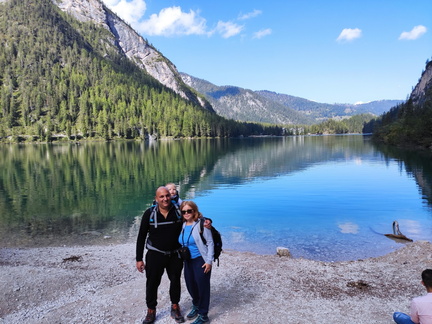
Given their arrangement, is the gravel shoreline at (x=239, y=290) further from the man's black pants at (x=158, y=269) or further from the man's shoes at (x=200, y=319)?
the man's black pants at (x=158, y=269)

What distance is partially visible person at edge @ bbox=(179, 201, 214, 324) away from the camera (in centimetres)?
687

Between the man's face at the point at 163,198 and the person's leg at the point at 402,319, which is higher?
the man's face at the point at 163,198

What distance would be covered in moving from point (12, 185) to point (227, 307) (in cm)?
4314

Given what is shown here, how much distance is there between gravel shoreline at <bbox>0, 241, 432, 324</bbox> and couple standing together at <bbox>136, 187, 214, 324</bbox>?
1150 millimetres

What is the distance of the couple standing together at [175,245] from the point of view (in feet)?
22.7

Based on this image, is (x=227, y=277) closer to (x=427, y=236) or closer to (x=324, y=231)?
(x=324, y=231)

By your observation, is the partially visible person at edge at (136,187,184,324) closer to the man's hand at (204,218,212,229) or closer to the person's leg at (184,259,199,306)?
the person's leg at (184,259,199,306)

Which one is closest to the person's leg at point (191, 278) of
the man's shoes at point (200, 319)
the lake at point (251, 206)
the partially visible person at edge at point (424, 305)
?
the man's shoes at point (200, 319)

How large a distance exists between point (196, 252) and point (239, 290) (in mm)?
4000

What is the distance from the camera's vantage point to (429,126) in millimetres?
76562

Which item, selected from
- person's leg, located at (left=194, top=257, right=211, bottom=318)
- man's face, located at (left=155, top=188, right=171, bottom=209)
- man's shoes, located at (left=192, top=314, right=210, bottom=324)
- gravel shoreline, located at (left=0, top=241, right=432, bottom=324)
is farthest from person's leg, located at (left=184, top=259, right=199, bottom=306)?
man's face, located at (left=155, top=188, right=171, bottom=209)

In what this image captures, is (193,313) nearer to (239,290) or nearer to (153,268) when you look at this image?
(153,268)

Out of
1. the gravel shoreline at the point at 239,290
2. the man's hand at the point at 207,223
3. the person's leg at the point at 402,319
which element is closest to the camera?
the man's hand at the point at 207,223

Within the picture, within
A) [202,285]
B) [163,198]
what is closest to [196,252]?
[202,285]
